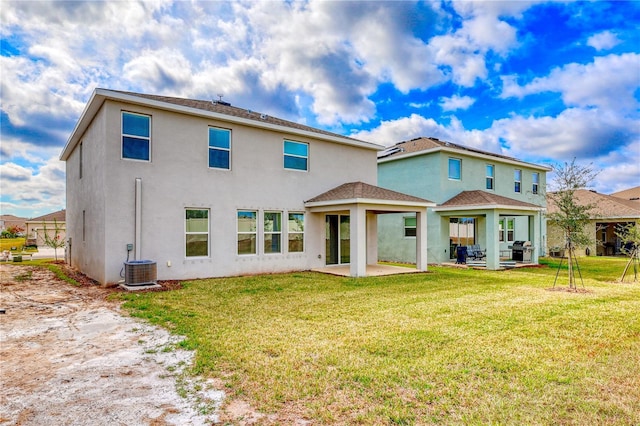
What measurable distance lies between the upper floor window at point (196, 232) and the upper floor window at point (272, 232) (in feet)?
7.33

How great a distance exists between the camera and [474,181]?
64.3 ft

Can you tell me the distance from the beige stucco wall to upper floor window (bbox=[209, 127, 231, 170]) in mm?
194

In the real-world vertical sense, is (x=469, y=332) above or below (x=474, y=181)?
below

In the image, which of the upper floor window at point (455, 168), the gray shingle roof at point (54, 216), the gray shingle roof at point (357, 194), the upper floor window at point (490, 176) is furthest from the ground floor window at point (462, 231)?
the gray shingle roof at point (54, 216)

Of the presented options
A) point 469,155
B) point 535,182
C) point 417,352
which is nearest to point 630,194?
point 535,182

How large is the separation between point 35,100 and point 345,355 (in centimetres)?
1766

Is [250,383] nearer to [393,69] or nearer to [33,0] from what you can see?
[33,0]

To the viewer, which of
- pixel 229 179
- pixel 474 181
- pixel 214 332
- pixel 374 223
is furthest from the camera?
pixel 474 181

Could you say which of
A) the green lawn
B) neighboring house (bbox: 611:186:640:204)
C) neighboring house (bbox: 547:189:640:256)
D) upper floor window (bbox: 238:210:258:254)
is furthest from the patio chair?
neighboring house (bbox: 611:186:640:204)

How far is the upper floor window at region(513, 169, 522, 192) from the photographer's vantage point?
22.0m

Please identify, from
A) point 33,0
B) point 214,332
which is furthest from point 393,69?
point 214,332

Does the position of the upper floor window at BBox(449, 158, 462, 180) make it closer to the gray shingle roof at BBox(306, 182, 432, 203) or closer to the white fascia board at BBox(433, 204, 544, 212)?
the white fascia board at BBox(433, 204, 544, 212)

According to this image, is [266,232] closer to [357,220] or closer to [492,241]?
[357,220]

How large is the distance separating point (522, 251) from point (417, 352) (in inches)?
645
